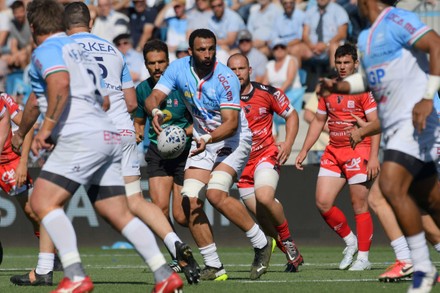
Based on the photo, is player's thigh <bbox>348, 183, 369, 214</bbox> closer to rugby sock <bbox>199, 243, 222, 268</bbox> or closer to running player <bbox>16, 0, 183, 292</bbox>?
rugby sock <bbox>199, 243, 222, 268</bbox>

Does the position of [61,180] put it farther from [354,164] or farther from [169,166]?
[354,164]

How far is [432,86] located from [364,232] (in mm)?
5417

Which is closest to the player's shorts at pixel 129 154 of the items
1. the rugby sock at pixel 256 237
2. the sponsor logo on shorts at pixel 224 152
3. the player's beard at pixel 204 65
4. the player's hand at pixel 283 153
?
the sponsor logo on shorts at pixel 224 152

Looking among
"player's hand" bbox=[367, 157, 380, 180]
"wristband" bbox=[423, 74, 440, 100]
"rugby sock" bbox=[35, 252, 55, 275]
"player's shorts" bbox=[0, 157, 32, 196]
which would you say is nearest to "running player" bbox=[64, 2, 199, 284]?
"rugby sock" bbox=[35, 252, 55, 275]

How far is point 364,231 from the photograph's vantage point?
12961mm

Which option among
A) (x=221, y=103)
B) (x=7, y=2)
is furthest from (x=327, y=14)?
(x=221, y=103)

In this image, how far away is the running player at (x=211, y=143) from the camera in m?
10.7

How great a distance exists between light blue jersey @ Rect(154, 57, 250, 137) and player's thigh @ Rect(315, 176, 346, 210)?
242 centimetres

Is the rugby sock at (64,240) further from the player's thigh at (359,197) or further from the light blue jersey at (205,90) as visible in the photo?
the player's thigh at (359,197)

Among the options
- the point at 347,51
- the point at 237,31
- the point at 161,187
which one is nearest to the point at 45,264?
the point at 161,187

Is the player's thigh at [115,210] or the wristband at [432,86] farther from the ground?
the wristband at [432,86]

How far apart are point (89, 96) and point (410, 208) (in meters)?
2.69

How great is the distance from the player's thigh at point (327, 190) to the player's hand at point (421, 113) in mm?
5594

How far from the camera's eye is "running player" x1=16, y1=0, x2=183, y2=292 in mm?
7836
